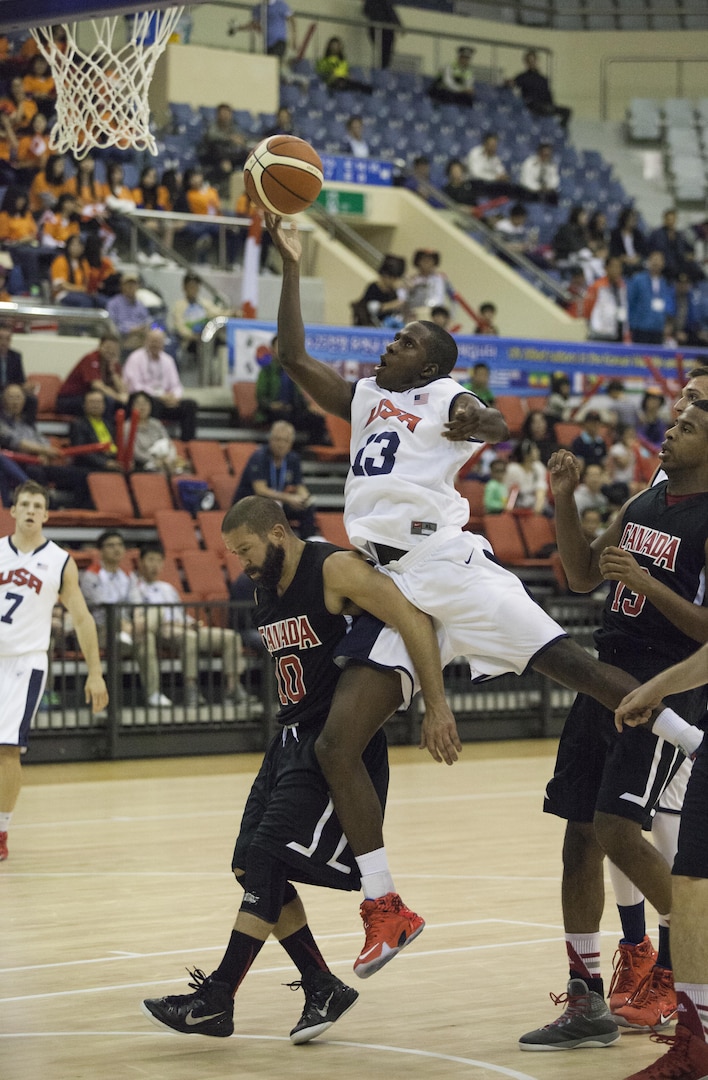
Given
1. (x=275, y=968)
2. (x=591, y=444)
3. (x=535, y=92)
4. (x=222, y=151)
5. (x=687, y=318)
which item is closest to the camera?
(x=275, y=968)

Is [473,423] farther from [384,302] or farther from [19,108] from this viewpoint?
[384,302]

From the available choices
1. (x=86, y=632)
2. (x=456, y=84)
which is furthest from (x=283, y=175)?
(x=456, y=84)

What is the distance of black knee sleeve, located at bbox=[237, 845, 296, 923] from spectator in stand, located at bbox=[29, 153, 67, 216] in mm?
12778

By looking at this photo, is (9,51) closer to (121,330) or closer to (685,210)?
(121,330)

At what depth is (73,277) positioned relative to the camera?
16.2 m

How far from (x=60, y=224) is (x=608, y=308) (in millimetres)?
7945

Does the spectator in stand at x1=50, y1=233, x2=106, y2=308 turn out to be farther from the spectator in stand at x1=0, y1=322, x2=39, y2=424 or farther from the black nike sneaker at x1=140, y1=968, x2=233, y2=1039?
the black nike sneaker at x1=140, y1=968, x2=233, y2=1039

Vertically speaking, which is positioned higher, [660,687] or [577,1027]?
[660,687]

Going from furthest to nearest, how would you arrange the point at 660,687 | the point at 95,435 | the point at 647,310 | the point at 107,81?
the point at 647,310
the point at 95,435
the point at 107,81
the point at 660,687

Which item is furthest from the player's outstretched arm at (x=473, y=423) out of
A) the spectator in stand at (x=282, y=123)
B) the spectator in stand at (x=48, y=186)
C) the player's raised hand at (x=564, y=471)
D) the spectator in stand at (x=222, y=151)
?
the spectator in stand at (x=282, y=123)

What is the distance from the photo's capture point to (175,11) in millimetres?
8773

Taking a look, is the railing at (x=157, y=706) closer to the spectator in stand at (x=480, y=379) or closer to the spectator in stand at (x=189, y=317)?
the spectator in stand at (x=480, y=379)

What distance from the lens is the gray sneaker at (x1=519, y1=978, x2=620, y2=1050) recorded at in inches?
197

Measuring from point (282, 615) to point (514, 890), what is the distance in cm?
310
